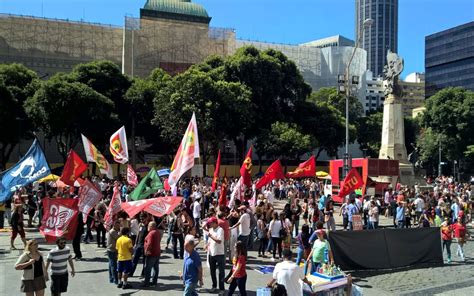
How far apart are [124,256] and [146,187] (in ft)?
13.8

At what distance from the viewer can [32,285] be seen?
905 cm

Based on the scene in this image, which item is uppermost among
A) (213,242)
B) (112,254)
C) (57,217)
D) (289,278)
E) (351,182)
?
(351,182)

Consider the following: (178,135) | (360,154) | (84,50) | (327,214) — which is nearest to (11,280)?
(327,214)

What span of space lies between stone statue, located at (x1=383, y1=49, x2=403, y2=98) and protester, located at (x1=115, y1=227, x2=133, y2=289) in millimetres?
28972

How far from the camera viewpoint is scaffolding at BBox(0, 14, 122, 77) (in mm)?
58688

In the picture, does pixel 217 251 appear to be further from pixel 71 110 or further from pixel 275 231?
pixel 71 110

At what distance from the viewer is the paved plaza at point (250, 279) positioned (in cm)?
1132

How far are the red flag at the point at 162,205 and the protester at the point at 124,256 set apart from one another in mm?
1620

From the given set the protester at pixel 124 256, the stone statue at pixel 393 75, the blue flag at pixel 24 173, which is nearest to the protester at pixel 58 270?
the protester at pixel 124 256

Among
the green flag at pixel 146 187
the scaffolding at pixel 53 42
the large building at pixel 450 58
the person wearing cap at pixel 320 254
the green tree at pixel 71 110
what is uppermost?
the large building at pixel 450 58

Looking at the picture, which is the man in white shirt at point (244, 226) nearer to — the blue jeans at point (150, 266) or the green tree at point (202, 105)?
the blue jeans at point (150, 266)

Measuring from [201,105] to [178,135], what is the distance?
3.46 m

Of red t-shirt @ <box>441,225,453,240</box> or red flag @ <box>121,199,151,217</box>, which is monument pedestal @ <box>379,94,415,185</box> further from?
red flag @ <box>121,199,151,217</box>

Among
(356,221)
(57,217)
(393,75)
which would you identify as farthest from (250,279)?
(393,75)
